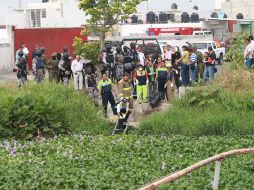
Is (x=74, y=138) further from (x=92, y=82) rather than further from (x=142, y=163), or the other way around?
(x=92, y=82)

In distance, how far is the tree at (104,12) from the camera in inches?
1330

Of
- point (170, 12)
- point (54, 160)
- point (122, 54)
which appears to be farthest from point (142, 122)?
point (170, 12)

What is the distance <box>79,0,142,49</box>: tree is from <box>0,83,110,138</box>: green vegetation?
1462 cm

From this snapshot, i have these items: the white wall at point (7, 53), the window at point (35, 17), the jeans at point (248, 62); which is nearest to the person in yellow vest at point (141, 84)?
the jeans at point (248, 62)

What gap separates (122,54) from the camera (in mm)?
24359

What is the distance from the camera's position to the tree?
111ft

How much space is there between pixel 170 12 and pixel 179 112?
174 feet

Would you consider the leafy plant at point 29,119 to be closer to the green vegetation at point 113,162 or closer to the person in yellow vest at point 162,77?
the green vegetation at point 113,162

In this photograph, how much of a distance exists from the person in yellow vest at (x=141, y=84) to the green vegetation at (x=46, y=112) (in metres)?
1.97

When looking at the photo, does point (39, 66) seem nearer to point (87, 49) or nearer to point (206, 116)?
point (87, 49)

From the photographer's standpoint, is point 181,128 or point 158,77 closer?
point 181,128

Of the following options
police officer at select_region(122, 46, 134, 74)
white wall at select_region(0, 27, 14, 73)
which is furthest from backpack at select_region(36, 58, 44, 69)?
white wall at select_region(0, 27, 14, 73)

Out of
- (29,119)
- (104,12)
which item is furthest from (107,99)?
(104,12)

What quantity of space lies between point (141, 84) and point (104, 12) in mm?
14403
